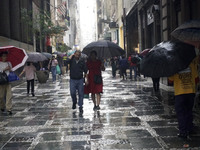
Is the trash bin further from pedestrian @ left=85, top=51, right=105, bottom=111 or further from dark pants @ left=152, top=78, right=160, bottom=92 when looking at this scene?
pedestrian @ left=85, top=51, right=105, bottom=111

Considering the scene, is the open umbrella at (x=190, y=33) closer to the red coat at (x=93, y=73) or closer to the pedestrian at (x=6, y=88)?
the red coat at (x=93, y=73)

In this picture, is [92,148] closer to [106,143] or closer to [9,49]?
[106,143]

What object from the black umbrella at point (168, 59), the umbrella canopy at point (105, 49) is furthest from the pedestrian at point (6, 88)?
the black umbrella at point (168, 59)

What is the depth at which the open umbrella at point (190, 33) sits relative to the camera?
523 cm

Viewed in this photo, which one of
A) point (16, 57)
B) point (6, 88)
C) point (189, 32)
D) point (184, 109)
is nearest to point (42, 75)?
point (16, 57)

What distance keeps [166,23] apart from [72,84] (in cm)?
813

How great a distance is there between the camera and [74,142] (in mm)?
5312

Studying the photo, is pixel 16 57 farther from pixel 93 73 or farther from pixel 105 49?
pixel 105 49

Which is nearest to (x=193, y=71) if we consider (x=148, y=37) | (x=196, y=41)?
(x=196, y=41)

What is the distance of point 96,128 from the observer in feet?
20.9

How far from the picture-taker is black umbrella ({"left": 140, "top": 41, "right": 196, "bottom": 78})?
508 cm

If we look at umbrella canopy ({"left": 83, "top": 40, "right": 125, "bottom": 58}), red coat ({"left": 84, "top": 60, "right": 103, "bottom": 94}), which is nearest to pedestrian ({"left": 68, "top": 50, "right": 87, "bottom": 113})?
red coat ({"left": 84, "top": 60, "right": 103, "bottom": 94})

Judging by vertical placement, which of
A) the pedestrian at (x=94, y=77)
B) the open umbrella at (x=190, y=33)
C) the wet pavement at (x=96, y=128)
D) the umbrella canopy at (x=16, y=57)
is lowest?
the wet pavement at (x=96, y=128)

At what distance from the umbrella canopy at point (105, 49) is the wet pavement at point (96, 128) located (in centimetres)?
153
